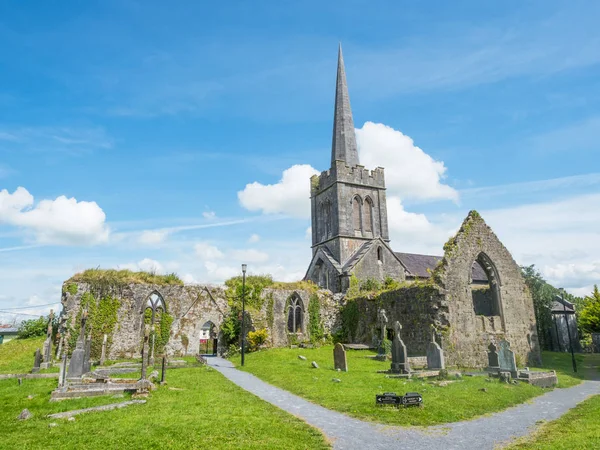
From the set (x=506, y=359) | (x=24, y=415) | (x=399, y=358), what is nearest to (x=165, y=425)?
(x=24, y=415)

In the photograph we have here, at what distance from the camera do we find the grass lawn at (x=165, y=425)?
701 centimetres

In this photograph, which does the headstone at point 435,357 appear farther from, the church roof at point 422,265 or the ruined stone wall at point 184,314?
the church roof at point 422,265

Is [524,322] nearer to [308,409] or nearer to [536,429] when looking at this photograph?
[536,429]

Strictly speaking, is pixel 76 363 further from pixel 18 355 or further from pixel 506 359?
pixel 506 359

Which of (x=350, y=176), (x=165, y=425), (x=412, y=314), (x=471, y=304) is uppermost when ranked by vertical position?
(x=350, y=176)

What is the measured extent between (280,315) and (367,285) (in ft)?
31.3

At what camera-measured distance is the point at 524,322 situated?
76.2 ft

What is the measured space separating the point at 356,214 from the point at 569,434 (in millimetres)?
32497

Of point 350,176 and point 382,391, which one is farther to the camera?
point 350,176

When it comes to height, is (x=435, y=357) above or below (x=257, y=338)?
below

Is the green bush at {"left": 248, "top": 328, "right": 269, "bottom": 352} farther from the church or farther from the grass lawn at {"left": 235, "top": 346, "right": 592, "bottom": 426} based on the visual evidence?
the church

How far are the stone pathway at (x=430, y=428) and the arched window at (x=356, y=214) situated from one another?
2779 cm

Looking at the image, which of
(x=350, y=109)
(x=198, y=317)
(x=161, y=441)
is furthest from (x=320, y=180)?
(x=161, y=441)

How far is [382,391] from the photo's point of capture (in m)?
12.1
